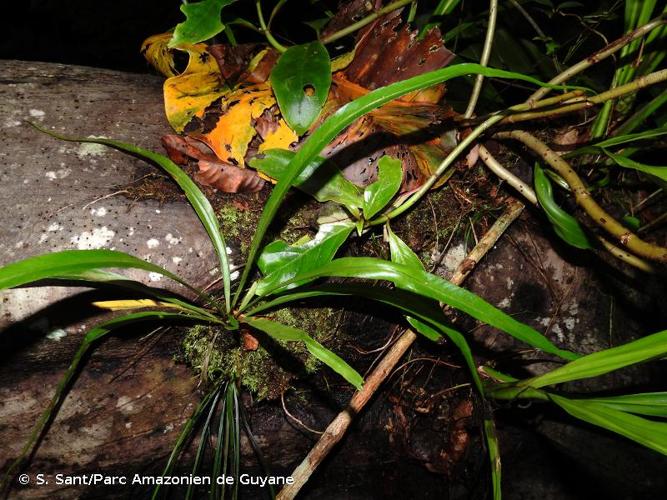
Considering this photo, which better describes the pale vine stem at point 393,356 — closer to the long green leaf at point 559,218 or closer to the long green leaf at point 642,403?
the long green leaf at point 559,218

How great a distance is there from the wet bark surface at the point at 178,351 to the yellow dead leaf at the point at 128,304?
34 millimetres

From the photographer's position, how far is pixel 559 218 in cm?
103

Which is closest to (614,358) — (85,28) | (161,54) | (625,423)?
(625,423)

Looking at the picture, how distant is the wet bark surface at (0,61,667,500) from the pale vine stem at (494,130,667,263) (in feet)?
0.68

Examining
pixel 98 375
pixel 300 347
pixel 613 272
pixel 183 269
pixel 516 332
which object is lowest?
pixel 98 375

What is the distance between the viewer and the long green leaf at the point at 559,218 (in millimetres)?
1019

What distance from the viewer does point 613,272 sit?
1.26 metres

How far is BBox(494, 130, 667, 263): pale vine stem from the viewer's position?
2.96 ft

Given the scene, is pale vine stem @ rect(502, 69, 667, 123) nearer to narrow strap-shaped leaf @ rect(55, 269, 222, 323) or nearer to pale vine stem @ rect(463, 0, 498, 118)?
pale vine stem @ rect(463, 0, 498, 118)

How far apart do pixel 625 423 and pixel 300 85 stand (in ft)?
3.00

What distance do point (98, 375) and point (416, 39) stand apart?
111cm

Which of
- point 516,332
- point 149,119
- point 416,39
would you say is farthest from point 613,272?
point 149,119

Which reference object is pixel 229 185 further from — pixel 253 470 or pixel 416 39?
pixel 253 470

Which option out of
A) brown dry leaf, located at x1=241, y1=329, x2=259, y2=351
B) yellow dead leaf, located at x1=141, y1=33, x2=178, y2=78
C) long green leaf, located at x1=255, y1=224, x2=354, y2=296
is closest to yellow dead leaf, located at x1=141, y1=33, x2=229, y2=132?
yellow dead leaf, located at x1=141, y1=33, x2=178, y2=78
